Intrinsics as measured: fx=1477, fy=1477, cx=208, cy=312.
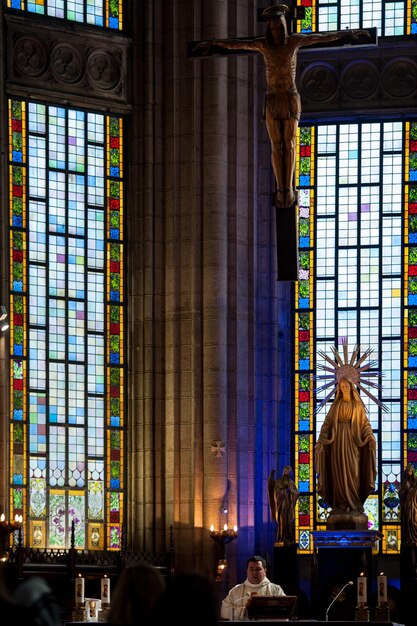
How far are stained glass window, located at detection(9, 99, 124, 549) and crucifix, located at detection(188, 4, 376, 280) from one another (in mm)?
6897

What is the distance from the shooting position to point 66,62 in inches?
928

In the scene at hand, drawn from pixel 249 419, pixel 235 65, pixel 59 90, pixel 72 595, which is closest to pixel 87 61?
pixel 59 90

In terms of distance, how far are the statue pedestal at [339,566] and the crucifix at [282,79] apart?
6153 mm

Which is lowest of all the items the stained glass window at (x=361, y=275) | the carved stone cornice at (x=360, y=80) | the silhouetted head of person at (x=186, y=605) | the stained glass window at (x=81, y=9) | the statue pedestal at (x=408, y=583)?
the statue pedestal at (x=408, y=583)

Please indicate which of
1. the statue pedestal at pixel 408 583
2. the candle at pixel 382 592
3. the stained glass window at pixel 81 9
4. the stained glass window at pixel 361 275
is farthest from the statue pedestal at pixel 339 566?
the stained glass window at pixel 81 9

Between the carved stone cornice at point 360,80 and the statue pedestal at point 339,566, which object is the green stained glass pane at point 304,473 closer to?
the statue pedestal at point 339,566

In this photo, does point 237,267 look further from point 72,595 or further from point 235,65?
point 72,595

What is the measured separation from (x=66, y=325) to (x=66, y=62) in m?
4.22

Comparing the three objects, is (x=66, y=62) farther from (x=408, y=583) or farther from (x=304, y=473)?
(x=408, y=583)

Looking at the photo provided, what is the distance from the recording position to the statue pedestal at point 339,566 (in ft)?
66.9

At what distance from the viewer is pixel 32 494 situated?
877 inches

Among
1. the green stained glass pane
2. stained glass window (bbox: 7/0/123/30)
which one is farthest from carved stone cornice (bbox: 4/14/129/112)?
the green stained glass pane

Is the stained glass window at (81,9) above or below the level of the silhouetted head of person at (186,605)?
above

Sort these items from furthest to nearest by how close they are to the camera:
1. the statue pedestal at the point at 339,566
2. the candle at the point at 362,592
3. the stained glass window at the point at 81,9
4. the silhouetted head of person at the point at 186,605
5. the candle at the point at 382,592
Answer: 1. the stained glass window at the point at 81,9
2. the statue pedestal at the point at 339,566
3. the candle at the point at 382,592
4. the candle at the point at 362,592
5. the silhouetted head of person at the point at 186,605
